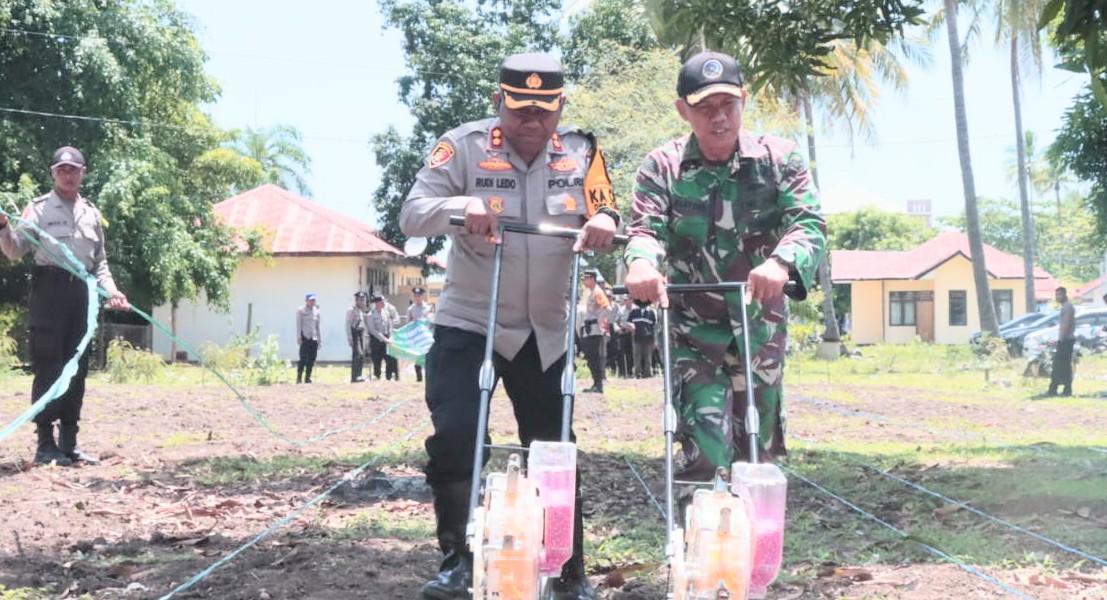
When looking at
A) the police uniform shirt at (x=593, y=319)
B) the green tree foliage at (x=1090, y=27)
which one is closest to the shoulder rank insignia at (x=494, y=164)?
the green tree foliage at (x=1090, y=27)

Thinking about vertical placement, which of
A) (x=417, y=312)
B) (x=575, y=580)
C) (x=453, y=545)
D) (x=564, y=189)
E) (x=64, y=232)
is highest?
(x=64, y=232)

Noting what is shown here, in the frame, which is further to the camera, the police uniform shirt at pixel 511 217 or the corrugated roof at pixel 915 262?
the corrugated roof at pixel 915 262

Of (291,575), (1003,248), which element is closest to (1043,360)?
(291,575)

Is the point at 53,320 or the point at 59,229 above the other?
the point at 59,229

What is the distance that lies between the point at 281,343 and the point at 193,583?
38.0 meters

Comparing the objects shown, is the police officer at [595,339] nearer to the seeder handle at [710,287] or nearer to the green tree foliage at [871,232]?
the seeder handle at [710,287]

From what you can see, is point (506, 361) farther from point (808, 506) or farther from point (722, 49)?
point (722, 49)

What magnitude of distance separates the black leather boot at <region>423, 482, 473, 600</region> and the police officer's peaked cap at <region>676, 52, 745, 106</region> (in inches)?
62.6

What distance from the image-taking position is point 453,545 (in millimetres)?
4270

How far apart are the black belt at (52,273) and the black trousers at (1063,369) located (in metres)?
15.5

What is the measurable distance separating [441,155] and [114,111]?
84.3 ft

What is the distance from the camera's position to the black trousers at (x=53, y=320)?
7.80 metres

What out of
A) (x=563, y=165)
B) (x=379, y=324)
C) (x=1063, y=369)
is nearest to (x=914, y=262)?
(x=379, y=324)

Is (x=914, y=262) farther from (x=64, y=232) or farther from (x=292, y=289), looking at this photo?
(x=64, y=232)
